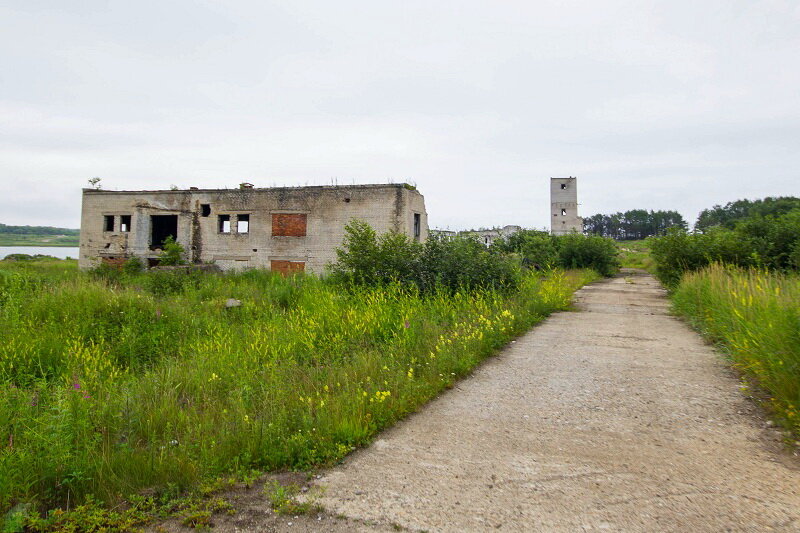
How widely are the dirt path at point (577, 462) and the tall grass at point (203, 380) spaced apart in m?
0.48

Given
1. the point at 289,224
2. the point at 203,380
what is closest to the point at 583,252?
the point at 289,224

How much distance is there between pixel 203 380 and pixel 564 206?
56440 millimetres

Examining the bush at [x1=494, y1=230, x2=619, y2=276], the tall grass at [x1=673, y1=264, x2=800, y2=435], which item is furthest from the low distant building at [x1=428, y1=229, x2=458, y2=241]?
the bush at [x1=494, y1=230, x2=619, y2=276]

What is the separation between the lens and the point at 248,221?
78.1 ft

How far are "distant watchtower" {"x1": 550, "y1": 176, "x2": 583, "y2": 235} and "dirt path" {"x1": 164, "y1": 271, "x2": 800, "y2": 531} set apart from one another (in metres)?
53.4

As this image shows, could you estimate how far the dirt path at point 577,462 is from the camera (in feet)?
8.64

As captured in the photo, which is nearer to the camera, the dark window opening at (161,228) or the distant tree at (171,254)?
the distant tree at (171,254)

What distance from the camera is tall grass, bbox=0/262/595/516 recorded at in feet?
10.6

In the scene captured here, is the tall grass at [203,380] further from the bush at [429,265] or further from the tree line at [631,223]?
the tree line at [631,223]

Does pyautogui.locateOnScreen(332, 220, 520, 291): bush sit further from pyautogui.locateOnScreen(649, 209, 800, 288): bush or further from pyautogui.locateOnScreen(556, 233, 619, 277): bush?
pyautogui.locateOnScreen(556, 233, 619, 277): bush

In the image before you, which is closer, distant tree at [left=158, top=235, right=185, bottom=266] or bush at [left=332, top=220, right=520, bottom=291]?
bush at [left=332, top=220, right=520, bottom=291]

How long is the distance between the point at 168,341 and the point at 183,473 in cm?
584

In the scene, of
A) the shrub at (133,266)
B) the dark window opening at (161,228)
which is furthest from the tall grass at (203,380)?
the dark window opening at (161,228)

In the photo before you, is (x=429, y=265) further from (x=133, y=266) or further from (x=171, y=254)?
(x=133, y=266)
